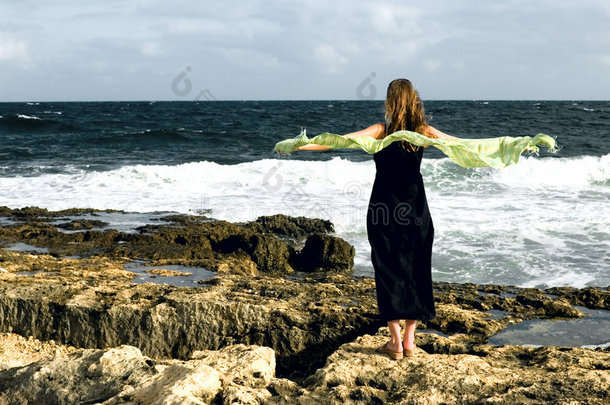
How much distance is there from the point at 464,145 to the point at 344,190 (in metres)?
12.2

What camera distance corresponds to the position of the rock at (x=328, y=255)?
296 inches

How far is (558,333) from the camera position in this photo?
458cm

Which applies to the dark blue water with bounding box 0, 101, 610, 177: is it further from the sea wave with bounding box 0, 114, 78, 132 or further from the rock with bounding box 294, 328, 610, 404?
the rock with bounding box 294, 328, 610, 404

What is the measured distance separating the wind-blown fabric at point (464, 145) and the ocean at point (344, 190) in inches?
159

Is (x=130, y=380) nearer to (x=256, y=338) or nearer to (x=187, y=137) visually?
(x=256, y=338)

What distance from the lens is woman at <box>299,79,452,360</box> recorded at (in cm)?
346

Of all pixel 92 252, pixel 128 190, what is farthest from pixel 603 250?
pixel 128 190

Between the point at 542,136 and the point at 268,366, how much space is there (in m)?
2.13

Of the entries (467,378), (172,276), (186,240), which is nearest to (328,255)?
(186,240)

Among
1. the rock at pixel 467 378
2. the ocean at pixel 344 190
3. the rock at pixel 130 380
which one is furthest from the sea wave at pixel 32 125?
the rock at pixel 467 378

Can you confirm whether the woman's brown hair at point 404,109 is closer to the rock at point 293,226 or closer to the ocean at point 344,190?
the ocean at point 344,190

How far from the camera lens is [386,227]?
11.6 feet

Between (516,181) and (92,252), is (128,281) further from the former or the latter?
(516,181)

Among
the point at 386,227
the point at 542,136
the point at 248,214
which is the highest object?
the point at 542,136
